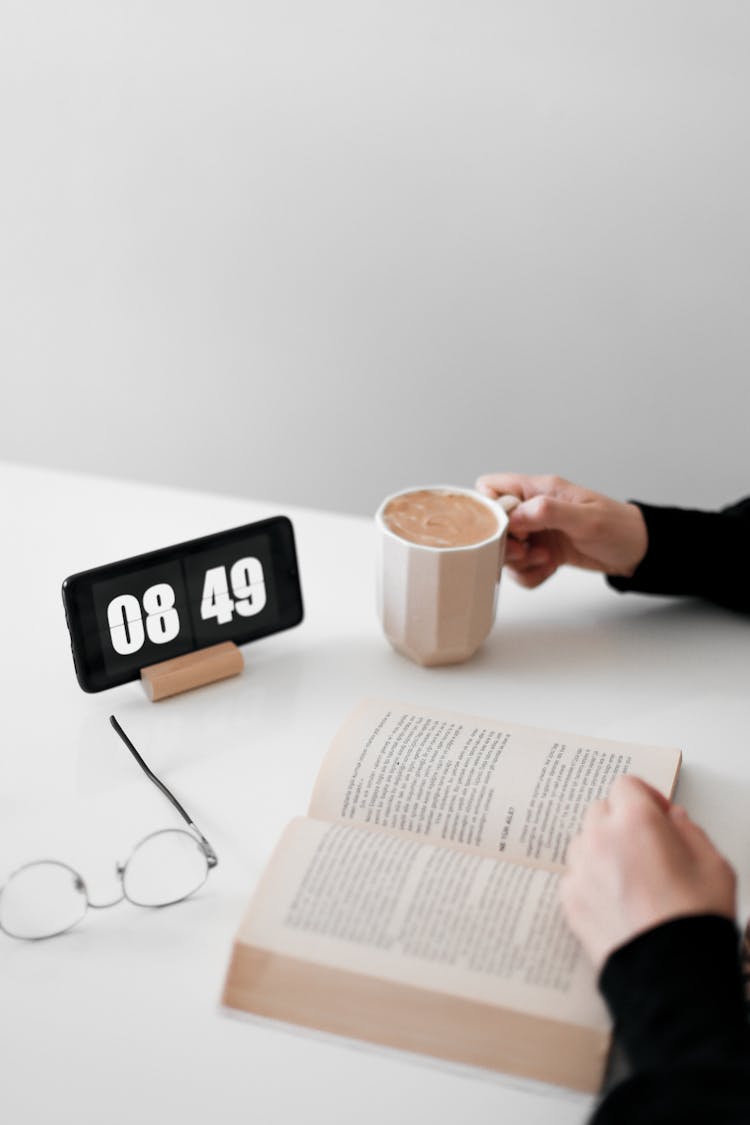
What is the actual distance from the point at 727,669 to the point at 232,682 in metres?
0.49

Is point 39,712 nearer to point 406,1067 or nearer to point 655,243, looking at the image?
point 406,1067

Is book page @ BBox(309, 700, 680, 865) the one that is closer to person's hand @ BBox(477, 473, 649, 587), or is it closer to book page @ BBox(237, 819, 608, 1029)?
book page @ BBox(237, 819, 608, 1029)

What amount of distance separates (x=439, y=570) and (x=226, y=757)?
0.83 feet

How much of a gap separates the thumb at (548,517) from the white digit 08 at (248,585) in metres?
0.26

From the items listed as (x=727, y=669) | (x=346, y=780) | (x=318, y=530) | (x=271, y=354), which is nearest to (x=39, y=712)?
(x=346, y=780)

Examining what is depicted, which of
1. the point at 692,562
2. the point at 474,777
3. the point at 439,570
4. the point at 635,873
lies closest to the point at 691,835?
the point at 635,873

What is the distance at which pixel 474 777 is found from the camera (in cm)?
87

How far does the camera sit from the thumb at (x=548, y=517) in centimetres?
109

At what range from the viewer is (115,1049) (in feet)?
2.27

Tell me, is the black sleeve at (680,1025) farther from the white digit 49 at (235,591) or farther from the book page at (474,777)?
the white digit 49 at (235,591)

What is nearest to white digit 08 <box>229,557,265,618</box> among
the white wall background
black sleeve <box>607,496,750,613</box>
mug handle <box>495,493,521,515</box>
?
mug handle <box>495,493,521,515</box>

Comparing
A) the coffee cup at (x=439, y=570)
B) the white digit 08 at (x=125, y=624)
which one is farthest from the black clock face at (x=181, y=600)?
the coffee cup at (x=439, y=570)

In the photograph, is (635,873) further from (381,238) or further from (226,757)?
(381,238)

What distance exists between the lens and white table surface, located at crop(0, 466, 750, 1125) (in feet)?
2.20
